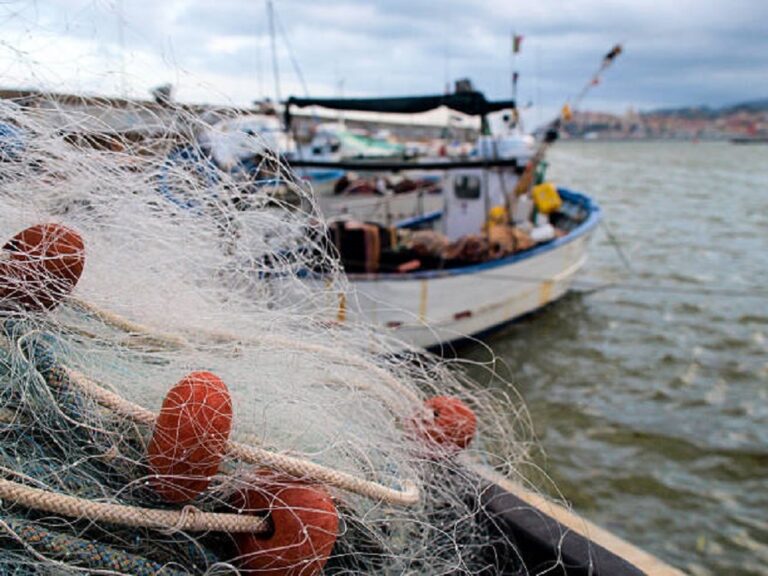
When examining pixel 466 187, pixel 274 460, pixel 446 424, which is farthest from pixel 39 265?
pixel 466 187

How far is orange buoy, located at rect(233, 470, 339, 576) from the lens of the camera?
5.54 ft

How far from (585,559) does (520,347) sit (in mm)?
7987

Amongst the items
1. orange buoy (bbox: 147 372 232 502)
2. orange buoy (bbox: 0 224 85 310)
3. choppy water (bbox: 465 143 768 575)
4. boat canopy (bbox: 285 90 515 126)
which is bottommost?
choppy water (bbox: 465 143 768 575)

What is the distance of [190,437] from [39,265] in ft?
2.09

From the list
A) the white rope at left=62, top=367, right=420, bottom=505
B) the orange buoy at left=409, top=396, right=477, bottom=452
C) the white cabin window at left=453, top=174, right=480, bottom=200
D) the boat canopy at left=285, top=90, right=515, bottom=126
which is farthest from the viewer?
the white cabin window at left=453, top=174, right=480, bottom=200

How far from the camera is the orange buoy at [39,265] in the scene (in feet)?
5.73

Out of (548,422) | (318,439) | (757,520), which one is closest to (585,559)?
(318,439)

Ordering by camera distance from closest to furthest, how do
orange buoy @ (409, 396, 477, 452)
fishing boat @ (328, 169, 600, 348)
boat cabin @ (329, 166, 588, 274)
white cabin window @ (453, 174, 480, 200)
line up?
orange buoy @ (409, 396, 477, 452) → fishing boat @ (328, 169, 600, 348) → boat cabin @ (329, 166, 588, 274) → white cabin window @ (453, 174, 480, 200)

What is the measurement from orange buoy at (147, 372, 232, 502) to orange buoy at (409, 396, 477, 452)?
0.88 metres

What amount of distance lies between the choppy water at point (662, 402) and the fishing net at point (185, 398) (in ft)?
6.01

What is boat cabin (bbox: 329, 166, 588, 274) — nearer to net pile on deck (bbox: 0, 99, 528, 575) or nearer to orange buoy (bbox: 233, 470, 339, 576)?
net pile on deck (bbox: 0, 99, 528, 575)

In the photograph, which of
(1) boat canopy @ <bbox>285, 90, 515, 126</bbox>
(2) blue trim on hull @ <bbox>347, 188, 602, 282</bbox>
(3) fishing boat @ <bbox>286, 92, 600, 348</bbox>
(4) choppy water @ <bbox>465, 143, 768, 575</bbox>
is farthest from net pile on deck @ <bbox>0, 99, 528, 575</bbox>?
(1) boat canopy @ <bbox>285, 90, 515, 126</bbox>

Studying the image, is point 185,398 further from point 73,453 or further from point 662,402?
point 662,402

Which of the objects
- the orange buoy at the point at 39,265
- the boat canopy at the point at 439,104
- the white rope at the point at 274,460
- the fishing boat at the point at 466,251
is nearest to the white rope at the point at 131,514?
the white rope at the point at 274,460
